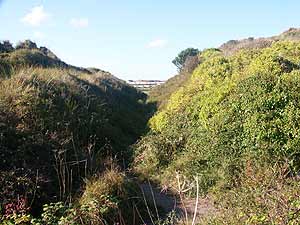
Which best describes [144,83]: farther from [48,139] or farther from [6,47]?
[48,139]

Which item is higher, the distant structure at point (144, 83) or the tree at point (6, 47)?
the tree at point (6, 47)

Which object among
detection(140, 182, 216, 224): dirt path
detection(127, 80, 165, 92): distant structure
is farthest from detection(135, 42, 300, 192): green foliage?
detection(127, 80, 165, 92): distant structure

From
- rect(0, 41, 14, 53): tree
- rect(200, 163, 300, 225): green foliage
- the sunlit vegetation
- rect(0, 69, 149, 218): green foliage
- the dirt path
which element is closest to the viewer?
rect(200, 163, 300, 225): green foliage

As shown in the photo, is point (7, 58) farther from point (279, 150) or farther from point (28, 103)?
point (279, 150)

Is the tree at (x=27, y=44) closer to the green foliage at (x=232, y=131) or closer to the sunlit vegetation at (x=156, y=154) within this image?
the sunlit vegetation at (x=156, y=154)

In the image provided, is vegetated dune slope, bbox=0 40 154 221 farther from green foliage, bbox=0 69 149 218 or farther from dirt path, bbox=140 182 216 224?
dirt path, bbox=140 182 216 224

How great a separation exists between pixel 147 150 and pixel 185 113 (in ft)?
7.28

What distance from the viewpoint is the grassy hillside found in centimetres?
903

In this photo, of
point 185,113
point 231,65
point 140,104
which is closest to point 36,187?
point 185,113

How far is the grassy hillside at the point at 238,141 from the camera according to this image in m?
9.03

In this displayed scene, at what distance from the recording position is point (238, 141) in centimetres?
1118

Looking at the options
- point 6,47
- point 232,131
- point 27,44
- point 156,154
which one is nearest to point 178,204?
point 232,131

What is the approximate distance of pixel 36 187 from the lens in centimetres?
862

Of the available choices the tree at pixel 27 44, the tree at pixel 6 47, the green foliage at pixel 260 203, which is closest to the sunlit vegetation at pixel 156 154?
the green foliage at pixel 260 203
